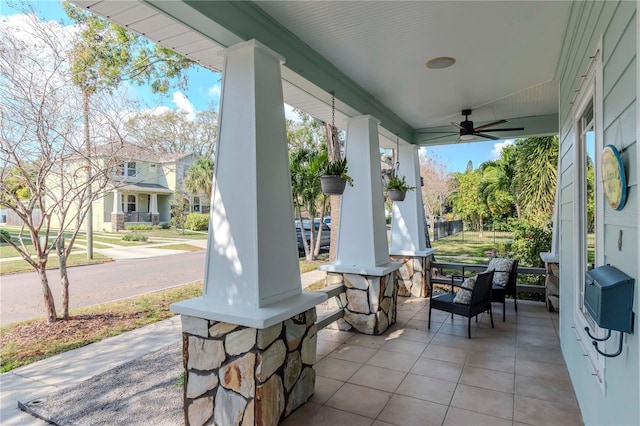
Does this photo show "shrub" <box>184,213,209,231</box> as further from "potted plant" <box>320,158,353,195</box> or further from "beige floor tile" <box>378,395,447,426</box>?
"beige floor tile" <box>378,395,447,426</box>

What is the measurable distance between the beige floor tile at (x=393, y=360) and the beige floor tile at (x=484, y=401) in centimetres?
A: 54

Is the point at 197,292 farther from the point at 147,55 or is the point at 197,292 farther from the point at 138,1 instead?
the point at 138,1

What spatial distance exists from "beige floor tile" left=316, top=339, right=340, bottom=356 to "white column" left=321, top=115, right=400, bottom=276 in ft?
2.78

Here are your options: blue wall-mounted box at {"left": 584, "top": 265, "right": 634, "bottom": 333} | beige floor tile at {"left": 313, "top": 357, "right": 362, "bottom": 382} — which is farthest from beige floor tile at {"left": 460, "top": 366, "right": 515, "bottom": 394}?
blue wall-mounted box at {"left": 584, "top": 265, "right": 634, "bottom": 333}

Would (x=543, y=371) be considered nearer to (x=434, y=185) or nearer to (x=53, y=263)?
(x=53, y=263)

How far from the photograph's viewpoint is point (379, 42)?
123 inches

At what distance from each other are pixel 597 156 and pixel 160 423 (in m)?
3.24

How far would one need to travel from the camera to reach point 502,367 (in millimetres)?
3234

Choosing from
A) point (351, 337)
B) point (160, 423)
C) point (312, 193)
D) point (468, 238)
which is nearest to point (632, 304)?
point (160, 423)

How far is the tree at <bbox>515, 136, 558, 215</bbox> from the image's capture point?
7.31 metres

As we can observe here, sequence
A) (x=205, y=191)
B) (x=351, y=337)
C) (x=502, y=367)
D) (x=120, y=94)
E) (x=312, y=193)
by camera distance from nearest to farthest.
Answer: (x=502, y=367) → (x=351, y=337) → (x=120, y=94) → (x=312, y=193) → (x=205, y=191)

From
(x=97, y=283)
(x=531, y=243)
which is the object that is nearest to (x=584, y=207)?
(x=531, y=243)

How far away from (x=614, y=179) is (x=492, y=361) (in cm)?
253

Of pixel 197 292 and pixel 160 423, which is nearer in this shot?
pixel 160 423
